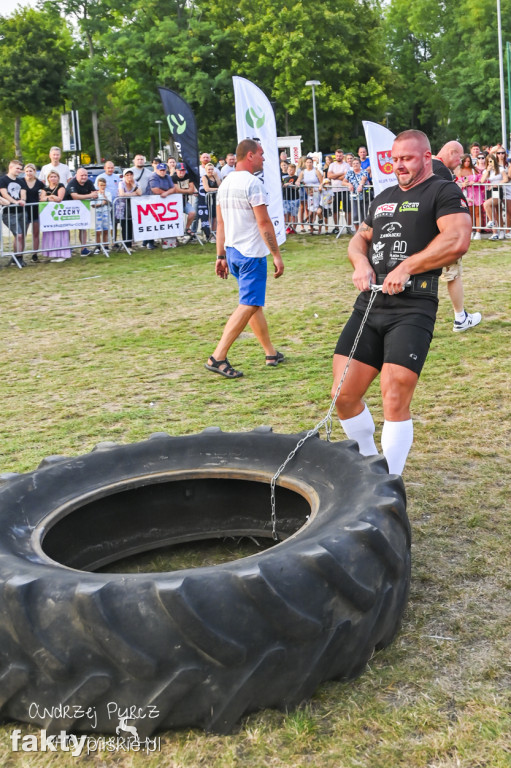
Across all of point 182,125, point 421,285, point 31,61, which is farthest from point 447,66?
point 421,285

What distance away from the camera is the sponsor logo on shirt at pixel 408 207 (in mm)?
4203

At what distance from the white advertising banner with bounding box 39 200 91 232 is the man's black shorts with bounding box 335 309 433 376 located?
1188 centimetres

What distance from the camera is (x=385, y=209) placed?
14.3 feet

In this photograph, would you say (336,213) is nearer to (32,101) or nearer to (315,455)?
(315,455)

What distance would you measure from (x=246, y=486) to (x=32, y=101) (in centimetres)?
4879

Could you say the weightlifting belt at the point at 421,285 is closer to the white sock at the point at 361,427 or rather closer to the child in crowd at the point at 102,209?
the white sock at the point at 361,427

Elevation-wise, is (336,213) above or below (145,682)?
above

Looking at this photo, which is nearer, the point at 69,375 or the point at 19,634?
the point at 19,634

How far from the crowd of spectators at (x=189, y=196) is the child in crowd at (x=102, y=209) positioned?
19mm

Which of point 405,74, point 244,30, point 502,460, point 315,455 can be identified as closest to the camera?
point 315,455

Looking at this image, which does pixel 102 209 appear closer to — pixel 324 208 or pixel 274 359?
pixel 324 208

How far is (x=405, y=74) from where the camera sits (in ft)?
210

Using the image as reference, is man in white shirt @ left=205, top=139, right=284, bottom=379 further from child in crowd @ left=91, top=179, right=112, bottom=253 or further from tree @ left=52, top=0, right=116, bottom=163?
tree @ left=52, top=0, right=116, bottom=163

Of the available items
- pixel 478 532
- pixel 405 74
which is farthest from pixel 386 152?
pixel 405 74
